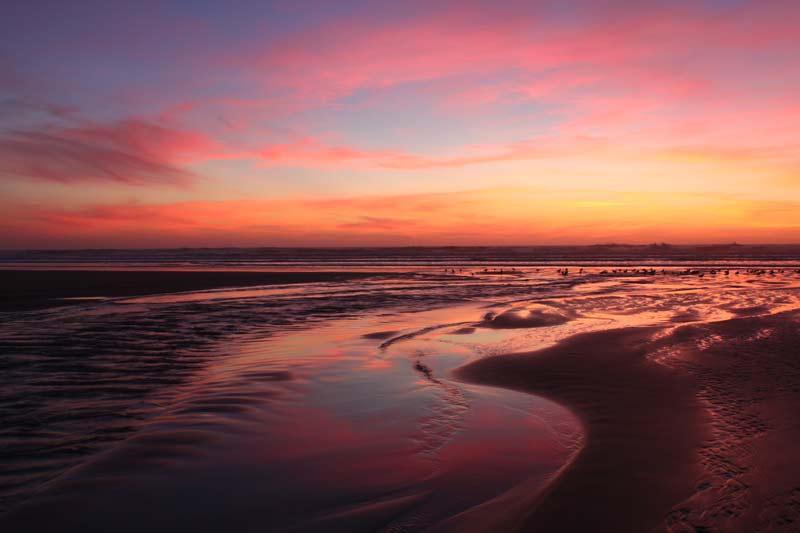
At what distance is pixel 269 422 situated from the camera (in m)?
7.73

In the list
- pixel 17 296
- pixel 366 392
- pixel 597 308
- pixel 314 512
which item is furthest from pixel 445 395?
pixel 17 296

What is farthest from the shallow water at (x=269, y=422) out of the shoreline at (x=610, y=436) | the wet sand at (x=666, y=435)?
the wet sand at (x=666, y=435)

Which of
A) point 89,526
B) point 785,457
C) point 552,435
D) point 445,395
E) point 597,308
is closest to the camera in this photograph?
point 89,526

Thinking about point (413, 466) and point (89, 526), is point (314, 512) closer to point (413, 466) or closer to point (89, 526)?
point (413, 466)

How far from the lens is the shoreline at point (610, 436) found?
4902 millimetres

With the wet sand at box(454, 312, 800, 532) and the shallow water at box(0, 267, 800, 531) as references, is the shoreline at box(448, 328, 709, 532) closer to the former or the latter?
the wet sand at box(454, 312, 800, 532)

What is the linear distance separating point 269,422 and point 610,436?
15.2ft

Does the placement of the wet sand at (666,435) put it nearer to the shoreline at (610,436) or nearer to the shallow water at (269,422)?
the shoreline at (610,436)

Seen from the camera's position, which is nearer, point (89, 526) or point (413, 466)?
point (89, 526)

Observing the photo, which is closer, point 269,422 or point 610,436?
point 610,436

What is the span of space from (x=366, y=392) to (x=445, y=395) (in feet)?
4.53

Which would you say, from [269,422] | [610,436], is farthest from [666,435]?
[269,422]

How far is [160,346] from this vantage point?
13.3 m

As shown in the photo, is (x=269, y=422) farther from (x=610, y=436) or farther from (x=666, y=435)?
(x=666, y=435)
